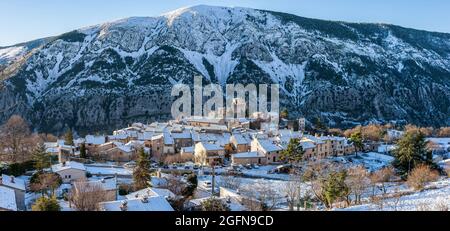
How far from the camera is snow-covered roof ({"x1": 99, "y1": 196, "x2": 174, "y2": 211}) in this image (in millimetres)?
24359

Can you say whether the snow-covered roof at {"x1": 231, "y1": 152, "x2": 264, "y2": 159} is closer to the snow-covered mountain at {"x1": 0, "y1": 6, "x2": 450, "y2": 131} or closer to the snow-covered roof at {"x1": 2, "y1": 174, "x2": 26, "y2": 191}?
the snow-covered roof at {"x1": 2, "y1": 174, "x2": 26, "y2": 191}

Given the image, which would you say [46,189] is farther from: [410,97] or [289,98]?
[410,97]

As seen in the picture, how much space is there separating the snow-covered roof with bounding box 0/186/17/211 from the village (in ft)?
0.22

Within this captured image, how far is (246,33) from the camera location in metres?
193

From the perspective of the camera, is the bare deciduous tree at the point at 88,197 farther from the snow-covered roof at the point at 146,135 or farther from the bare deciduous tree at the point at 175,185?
the snow-covered roof at the point at 146,135

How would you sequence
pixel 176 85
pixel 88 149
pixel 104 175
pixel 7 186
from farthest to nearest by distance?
pixel 176 85
pixel 88 149
pixel 104 175
pixel 7 186

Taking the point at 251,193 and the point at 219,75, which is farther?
the point at 219,75

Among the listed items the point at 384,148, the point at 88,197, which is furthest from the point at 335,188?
the point at 384,148

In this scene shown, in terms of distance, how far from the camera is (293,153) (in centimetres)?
5603

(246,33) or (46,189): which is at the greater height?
(246,33)

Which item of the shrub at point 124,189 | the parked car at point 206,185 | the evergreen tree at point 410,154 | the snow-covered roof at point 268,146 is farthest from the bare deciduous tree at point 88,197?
the snow-covered roof at point 268,146
